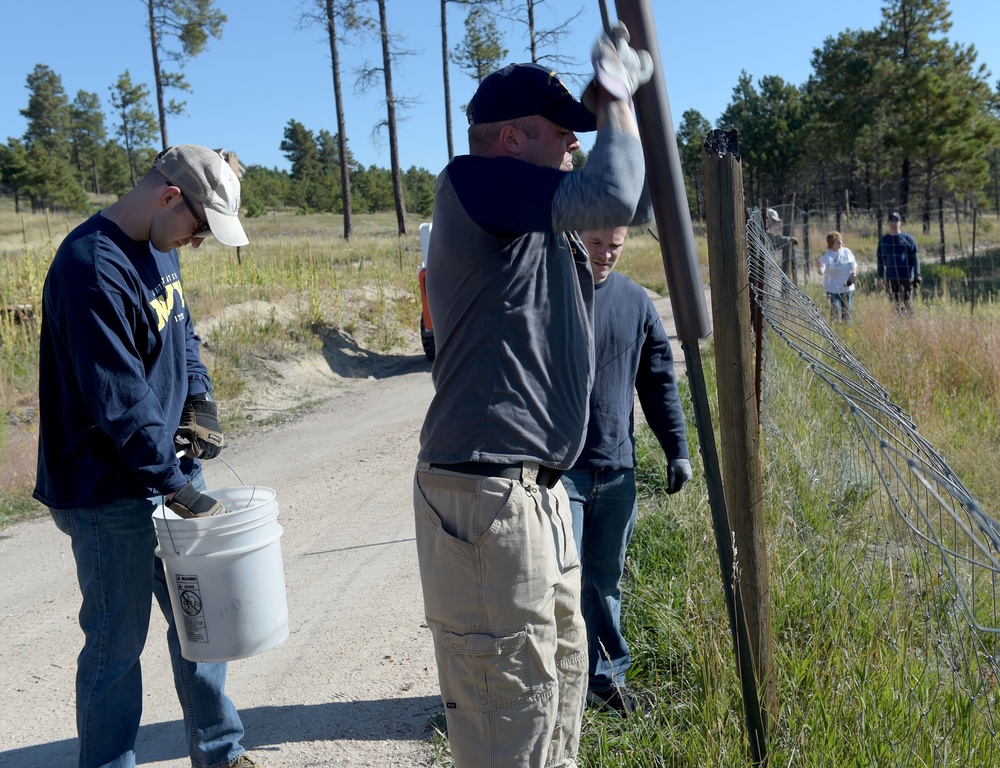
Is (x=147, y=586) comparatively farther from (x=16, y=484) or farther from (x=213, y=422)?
(x=16, y=484)

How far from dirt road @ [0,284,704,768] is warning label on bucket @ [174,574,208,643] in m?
0.79

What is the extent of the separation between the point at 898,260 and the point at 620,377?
11.9 m

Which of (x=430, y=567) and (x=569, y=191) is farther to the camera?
(x=430, y=567)

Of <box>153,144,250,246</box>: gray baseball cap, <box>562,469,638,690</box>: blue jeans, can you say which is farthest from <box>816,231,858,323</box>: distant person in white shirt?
<box>153,144,250,246</box>: gray baseball cap

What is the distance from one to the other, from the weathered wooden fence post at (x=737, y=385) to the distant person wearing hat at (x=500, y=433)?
469mm

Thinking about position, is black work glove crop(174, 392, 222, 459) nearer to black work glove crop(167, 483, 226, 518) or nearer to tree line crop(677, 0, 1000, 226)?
black work glove crop(167, 483, 226, 518)

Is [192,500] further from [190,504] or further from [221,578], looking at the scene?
[221,578]

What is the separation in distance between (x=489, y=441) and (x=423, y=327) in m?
10.8

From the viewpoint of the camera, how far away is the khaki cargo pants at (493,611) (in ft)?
6.51

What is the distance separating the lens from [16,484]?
6926 mm

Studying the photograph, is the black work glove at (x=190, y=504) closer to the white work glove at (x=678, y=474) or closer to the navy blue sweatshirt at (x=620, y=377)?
the navy blue sweatshirt at (x=620, y=377)

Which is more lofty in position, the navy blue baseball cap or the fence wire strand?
the navy blue baseball cap

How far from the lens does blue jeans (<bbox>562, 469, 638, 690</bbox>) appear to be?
3.25 metres

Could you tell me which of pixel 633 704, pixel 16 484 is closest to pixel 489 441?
pixel 633 704
